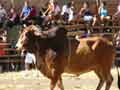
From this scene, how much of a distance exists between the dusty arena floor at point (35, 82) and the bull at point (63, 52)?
80.5 inches

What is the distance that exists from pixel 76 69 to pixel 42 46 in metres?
1.15

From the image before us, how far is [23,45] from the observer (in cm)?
1078

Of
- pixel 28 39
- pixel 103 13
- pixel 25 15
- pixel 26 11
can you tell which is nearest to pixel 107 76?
pixel 28 39

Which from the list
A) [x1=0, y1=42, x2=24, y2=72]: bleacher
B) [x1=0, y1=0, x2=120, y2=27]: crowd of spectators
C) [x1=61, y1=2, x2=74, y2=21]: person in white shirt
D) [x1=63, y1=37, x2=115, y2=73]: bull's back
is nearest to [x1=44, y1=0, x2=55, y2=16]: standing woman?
[x1=0, y1=0, x2=120, y2=27]: crowd of spectators

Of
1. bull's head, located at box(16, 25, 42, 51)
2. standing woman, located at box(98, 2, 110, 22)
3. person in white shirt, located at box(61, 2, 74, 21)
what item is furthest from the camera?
standing woman, located at box(98, 2, 110, 22)

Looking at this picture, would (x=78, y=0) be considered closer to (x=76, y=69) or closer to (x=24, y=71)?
(x=24, y=71)

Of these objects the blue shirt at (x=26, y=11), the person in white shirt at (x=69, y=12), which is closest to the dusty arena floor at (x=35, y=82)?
the blue shirt at (x=26, y=11)

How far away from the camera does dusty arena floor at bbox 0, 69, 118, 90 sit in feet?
46.7

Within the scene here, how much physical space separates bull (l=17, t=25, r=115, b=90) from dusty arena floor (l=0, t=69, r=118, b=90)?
2.04m

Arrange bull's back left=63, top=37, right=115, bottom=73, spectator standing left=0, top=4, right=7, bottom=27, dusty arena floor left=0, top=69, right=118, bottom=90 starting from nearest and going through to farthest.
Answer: bull's back left=63, top=37, right=115, bottom=73
dusty arena floor left=0, top=69, right=118, bottom=90
spectator standing left=0, top=4, right=7, bottom=27

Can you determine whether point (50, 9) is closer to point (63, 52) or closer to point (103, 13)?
point (103, 13)

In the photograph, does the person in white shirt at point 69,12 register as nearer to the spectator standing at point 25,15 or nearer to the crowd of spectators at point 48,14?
the crowd of spectators at point 48,14

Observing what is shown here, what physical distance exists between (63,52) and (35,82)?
420cm

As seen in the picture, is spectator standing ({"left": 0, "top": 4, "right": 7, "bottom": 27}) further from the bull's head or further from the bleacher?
the bull's head
